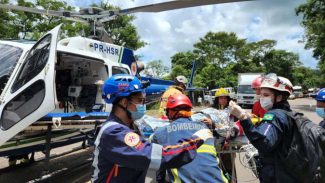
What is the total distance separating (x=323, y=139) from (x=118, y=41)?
83.5 ft

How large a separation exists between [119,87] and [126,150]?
0.58m

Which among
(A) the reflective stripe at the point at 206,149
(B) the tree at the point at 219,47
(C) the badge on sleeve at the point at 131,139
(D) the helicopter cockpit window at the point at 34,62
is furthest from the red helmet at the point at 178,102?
(B) the tree at the point at 219,47

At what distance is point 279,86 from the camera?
312 centimetres

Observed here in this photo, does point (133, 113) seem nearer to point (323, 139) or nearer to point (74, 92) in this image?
point (323, 139)

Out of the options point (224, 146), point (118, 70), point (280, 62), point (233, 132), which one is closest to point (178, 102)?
point (233, 132)

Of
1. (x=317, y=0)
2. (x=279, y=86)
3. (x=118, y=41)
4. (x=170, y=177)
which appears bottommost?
(x=170, y=177)

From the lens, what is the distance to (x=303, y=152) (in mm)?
2742

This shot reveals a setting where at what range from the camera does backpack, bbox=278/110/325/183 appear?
2.74m

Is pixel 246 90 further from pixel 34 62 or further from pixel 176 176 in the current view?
pixel 176 176

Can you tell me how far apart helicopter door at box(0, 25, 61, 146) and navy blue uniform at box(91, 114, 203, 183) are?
2.72 meters

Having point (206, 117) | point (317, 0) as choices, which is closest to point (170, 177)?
point (206, 117)

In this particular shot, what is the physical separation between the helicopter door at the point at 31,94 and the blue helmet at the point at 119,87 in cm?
243

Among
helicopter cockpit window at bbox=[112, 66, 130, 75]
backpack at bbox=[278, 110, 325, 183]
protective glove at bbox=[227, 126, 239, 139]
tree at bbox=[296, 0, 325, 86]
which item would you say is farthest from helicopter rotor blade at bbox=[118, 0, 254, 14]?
tree at bbox=[296, 0, 325, 86]

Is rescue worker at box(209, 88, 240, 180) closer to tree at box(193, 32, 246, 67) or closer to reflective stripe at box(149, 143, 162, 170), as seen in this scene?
reflective stripe at box(149, 143, 162, 170)
